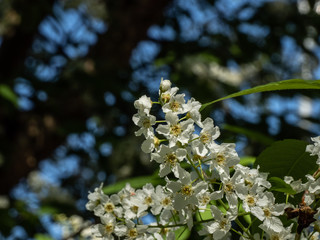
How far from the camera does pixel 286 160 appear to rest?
69 centimetres

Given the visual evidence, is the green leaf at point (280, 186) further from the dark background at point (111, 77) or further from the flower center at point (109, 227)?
the dark background at point (111, 77)

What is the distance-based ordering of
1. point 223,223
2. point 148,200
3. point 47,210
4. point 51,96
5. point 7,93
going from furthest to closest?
point 51,96
point 47,210
point 7,93
point 148,200
point 223,223

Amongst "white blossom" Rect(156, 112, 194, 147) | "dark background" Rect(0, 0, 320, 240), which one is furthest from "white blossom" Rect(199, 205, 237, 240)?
"dark background" Rect(0, 0, 320, 240)

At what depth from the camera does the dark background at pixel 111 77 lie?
2914mm

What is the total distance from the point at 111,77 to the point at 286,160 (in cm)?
230

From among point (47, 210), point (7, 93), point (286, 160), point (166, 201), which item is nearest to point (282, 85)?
point (286, 160)

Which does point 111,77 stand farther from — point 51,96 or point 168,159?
point 168,159

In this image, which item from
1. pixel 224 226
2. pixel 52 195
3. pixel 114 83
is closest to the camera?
pixel 224 226

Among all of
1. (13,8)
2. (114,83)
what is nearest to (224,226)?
(114,83)

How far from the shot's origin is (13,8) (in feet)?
11.6

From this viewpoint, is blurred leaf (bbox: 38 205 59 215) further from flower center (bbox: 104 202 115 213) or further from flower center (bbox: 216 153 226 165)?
flower center (bbox: 216 153 226 165)

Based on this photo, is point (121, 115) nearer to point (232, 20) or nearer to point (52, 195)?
point (52, 195)

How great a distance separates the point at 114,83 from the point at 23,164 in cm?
121

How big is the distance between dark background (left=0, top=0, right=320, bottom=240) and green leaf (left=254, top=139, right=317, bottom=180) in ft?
6.33
